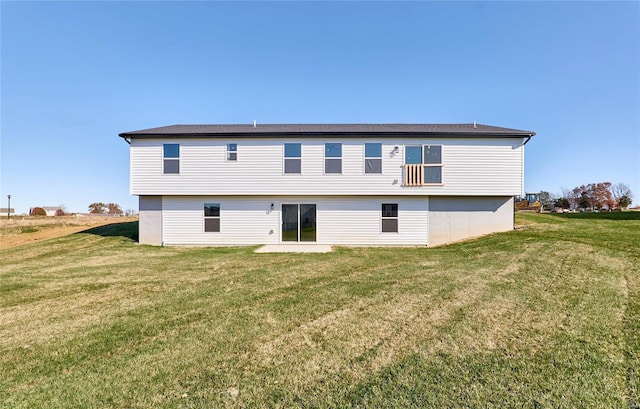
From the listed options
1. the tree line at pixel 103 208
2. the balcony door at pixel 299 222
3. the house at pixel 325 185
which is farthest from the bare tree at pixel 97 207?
the balcony door at pixel 299 222

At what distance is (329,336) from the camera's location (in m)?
3.71

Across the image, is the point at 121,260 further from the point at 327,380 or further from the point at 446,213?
the point at 446,213

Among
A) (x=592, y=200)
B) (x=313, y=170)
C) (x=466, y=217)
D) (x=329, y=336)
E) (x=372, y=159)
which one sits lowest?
(x=329, y=336)

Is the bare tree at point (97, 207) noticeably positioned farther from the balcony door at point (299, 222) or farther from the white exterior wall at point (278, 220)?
the balcony door at point (299, 222)

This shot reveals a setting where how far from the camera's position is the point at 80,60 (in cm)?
1303

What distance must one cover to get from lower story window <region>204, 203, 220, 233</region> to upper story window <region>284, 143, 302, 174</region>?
382 cm

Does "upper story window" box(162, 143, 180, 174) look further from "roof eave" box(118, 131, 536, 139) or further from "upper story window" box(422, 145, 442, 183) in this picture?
"upper story window" box(422, 145, 442, 183)

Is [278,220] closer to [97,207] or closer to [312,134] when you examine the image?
[312,134]

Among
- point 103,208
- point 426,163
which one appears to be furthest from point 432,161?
point 103,208

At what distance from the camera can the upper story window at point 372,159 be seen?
12.3 m

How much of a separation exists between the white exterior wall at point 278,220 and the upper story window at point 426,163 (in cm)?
90

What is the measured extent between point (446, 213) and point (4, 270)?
625 inches

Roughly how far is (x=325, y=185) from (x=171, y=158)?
282 inches

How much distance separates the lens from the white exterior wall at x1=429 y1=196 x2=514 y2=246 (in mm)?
12773
